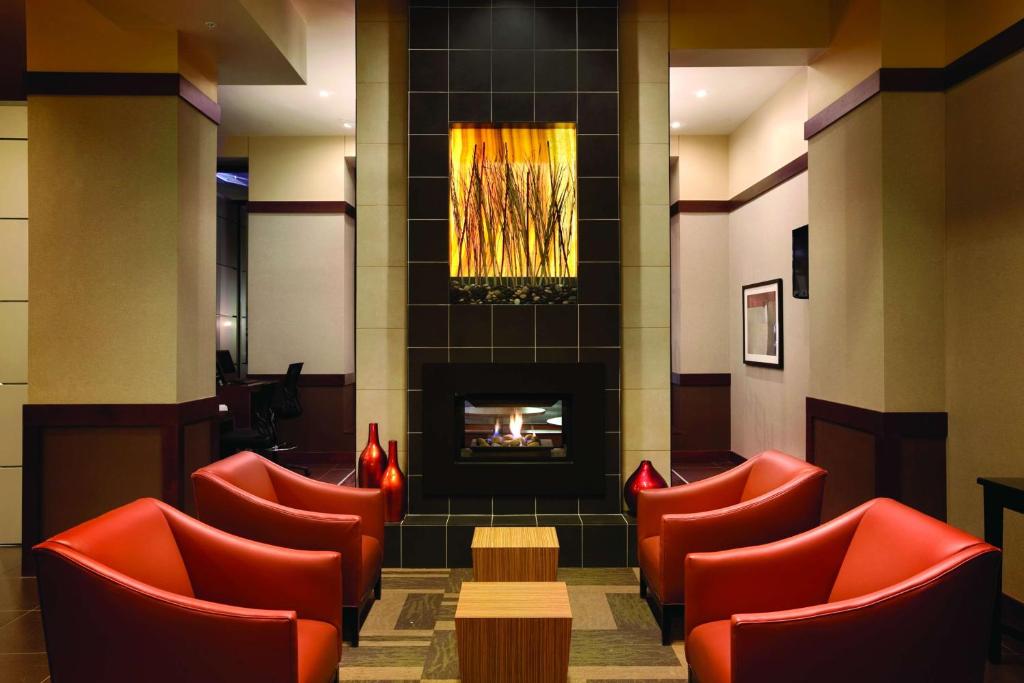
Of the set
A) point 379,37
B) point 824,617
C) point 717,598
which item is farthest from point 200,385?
point 824,617

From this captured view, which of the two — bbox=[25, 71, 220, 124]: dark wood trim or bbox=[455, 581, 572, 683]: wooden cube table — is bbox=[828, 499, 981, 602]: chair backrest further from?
bbox=[25, 71, 220, 124]: dark wood trim

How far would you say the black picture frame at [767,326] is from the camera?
605cm

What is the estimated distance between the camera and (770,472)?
10.6 feet

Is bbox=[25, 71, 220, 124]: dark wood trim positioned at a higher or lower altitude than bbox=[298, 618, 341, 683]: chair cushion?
higher

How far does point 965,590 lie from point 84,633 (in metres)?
2.26

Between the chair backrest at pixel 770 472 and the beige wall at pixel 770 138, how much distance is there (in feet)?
10.4

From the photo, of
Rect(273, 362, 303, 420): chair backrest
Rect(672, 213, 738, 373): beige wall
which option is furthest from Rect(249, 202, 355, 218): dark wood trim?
Rect(672, 213, 738, 373): beige wall

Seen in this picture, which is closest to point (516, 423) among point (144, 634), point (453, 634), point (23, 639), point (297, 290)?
point (453, 634)

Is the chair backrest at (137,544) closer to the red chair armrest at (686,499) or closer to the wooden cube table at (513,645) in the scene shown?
the wooden cube table at (513,645)

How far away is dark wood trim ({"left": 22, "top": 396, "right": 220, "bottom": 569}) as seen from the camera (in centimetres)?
390

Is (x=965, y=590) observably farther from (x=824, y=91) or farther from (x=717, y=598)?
(x=824, y=91)

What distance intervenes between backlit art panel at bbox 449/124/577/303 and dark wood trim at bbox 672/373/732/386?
10.6 ft

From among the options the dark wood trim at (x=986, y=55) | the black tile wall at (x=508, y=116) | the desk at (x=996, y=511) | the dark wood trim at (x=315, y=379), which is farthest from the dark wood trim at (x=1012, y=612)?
the dark wood trim at (x=315, y=379)

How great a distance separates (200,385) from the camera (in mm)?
4273
